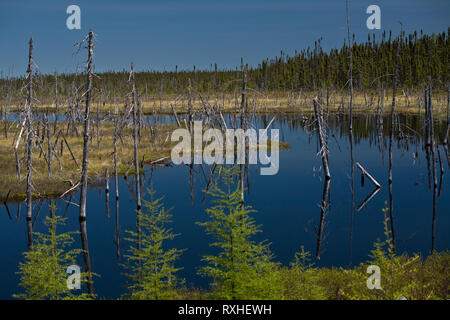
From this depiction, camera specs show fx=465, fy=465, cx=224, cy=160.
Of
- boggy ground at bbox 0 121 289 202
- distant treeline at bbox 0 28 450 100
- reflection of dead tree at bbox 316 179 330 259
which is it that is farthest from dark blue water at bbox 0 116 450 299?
distant treeline at bbox 0 28 450 100

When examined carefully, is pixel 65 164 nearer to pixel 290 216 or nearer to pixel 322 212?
pixel 290 216

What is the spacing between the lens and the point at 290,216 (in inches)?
1284

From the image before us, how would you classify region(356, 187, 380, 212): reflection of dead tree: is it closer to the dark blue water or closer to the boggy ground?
the dark blue water

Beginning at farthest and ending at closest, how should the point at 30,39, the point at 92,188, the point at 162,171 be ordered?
the point at 162,171, the point at 92,188, the point at 30,39

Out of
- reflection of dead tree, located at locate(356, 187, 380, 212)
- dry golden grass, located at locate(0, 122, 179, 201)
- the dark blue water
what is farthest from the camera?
dry golden grass, located at locate(0, 122, 179, 201)

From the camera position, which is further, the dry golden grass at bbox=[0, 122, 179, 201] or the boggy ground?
the dry golden grass at bbox=[0, 122, 179, 201]

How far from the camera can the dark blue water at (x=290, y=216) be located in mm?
24703

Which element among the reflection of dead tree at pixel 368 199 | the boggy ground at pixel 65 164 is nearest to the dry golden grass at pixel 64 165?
the boggy ground at pixel 65 164

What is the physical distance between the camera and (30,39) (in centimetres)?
2539

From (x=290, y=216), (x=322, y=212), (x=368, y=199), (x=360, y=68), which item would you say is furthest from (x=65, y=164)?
(x=360, y=68)

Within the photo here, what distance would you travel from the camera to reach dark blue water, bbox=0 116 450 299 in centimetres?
2470
